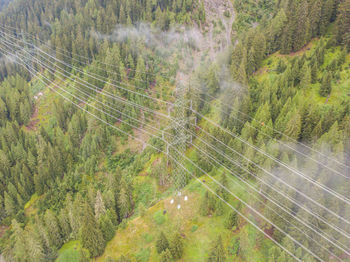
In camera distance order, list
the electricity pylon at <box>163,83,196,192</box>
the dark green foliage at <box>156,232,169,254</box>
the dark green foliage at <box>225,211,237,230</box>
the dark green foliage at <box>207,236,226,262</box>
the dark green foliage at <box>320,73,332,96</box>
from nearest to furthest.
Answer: the dark green foliage at <box>207,236,226,262</box>
the electricity pylon at <box>163,83,196,192</box>
the dark green foliage at <box>156,232,169,254</box>
the dark green foliage at <box>225,211,237,230</box>
the dark green foliage at <box>320,73,332,96</box>

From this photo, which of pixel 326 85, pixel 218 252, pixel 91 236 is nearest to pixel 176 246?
pixel 218 252

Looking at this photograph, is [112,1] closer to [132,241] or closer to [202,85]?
[202,85]

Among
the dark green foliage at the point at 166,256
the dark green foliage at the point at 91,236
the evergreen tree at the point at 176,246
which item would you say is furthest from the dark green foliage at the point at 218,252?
the dark green foliage at the point at 91,236

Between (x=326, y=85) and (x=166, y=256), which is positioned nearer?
(x=166, y=256)

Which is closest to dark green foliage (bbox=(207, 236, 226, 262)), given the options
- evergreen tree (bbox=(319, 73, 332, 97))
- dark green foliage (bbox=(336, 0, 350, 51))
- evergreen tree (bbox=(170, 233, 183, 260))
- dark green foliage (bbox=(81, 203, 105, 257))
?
evergreen tree (bbox=(170, 233, 183, 260))

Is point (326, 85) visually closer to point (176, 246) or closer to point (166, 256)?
point (176, 246)

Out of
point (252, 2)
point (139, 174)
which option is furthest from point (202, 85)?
point (252, 2)

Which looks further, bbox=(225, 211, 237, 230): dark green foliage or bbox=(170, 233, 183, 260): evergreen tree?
bbox=(225, 211, 237, 230): dark green foliage

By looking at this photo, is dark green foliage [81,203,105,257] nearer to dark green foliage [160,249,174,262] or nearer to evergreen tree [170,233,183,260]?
dark green foliage [160,249,174,262]
